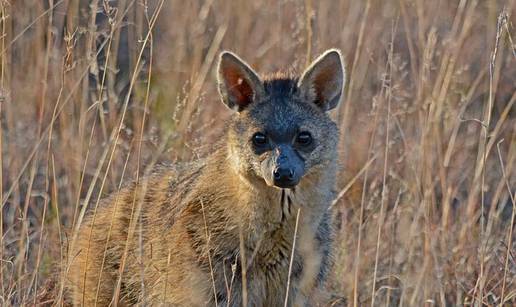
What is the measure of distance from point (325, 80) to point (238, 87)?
1.56ft

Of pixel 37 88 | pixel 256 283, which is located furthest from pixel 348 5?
pixel 256 283

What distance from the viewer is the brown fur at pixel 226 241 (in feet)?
17.6

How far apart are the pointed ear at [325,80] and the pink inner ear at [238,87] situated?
0.28 m

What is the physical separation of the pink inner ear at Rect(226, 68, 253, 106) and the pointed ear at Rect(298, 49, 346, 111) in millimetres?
284

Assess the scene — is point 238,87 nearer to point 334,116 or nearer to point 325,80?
point 325,80

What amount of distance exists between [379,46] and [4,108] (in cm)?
332

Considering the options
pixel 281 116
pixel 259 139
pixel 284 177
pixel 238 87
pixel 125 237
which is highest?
pixel 238 87

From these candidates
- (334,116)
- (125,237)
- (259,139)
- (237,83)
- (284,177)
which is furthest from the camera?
(334,116)

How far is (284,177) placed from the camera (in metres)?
5.02

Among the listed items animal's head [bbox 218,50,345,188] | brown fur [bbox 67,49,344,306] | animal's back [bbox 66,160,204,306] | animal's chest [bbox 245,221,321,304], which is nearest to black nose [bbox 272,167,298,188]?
animal's head [bbox 218,50,345,188]

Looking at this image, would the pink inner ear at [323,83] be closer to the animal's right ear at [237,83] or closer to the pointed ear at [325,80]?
the pointed ear at [325,80]

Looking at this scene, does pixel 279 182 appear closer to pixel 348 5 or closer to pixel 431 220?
pixel 431 220

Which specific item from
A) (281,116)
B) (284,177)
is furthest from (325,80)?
(284,177)

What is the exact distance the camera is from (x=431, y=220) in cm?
666
